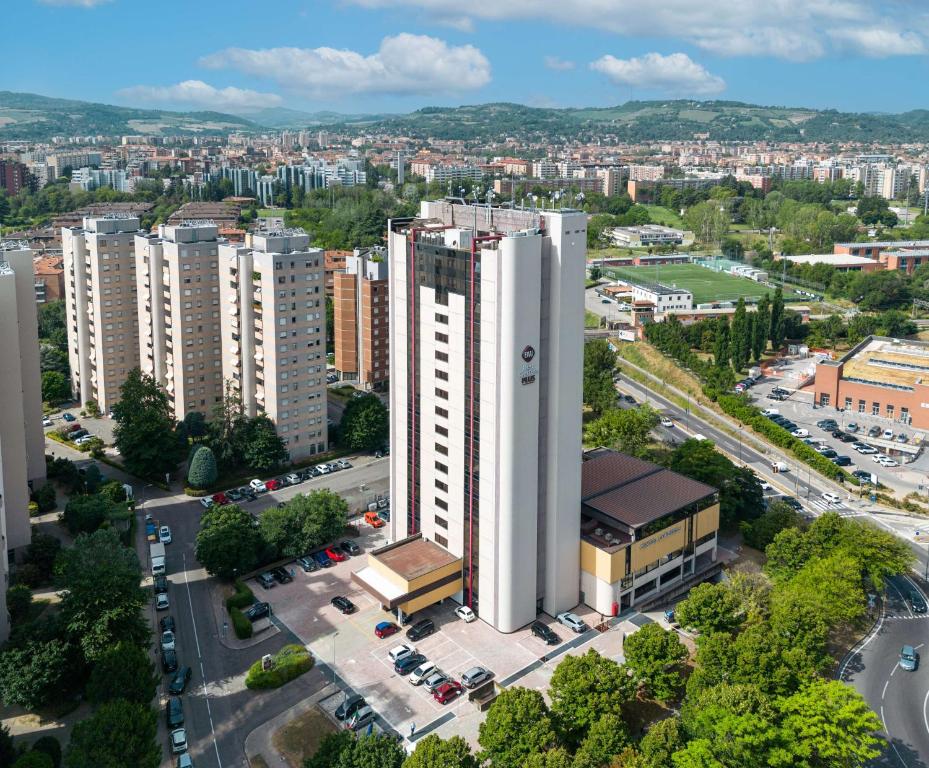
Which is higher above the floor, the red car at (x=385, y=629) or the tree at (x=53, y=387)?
the tree at (x=53, y=387)

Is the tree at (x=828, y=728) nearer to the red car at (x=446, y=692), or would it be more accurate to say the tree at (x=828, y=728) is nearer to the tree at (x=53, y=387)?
the red car at (x=446, y=692)

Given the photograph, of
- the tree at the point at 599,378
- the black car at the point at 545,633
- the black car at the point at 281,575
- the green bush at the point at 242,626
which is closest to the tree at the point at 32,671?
the green bush at the point at 242,626

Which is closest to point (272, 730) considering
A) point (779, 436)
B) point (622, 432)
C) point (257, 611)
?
point (257, 611)

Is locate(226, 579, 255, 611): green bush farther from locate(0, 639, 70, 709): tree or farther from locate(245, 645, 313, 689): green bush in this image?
locate(0, 639, 70, 709): tree

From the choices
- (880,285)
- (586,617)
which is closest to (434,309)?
(586,617)

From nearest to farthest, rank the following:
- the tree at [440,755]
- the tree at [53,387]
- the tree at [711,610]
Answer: the tree at [440,755]
the tree at [711,610]
the tree at [53,387]
